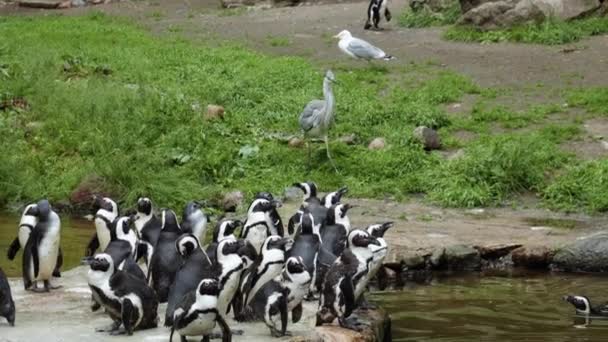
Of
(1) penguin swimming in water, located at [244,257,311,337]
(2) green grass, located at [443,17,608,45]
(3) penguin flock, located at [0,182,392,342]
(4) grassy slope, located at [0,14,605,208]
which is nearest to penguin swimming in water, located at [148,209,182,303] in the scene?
(3) penguin flock, located at [0,182,392,342]

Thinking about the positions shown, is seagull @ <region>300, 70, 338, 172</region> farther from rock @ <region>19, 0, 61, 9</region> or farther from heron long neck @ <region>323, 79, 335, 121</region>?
rock @ <region>19, 0, 61, 9</region>

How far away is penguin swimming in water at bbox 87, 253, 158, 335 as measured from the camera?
8992 mm

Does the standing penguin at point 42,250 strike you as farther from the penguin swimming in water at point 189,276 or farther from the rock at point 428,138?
the rock at point 428,138

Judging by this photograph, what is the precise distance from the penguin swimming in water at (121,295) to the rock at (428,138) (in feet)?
25.8

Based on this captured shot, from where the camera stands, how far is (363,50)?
19.9m

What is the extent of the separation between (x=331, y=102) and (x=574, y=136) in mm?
3095

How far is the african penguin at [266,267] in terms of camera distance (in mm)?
9625

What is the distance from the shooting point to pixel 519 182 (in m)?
15.1

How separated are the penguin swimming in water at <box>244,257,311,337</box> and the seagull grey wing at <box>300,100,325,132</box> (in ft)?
19.8

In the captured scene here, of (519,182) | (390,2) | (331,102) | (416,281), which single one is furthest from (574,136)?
(390,2)

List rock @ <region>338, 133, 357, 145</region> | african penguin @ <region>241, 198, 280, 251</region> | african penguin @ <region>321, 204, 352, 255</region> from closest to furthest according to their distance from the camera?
african penguin @ <region>321, 204, 352, 255</region> → african penguin @ <region>241, 198, 280, 251</region> → rock @ <region>338, 133, 357, 145</region>

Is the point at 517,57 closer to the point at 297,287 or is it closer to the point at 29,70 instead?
the point at 29,70

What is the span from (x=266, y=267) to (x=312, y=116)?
19.8 feet

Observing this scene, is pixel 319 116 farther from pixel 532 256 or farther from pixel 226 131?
pixel 532 256
